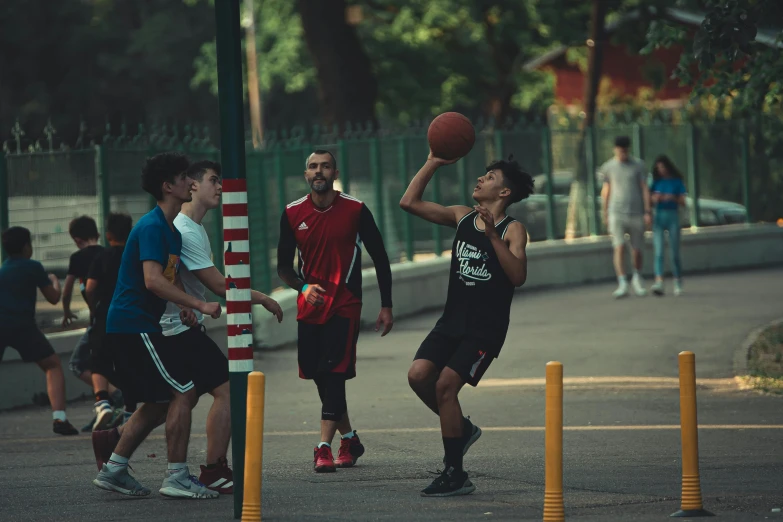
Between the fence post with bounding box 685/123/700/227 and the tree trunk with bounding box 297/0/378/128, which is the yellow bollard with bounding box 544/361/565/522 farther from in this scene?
the tree trunk with bounding box 297/0/378/128

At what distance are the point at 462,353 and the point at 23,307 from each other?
4795mm

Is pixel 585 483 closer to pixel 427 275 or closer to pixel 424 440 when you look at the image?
pixel 424 440

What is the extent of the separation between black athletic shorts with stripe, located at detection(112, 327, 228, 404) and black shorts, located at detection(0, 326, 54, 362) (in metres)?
3.68

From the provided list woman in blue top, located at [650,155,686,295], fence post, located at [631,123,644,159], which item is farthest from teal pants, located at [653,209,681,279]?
fence post, located at [631,123,644,159]

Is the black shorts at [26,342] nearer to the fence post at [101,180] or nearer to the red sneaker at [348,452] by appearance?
the fence post at [101,180]

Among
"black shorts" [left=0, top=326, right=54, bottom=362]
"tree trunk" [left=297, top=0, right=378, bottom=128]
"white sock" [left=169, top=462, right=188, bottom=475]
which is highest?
"tree trunk" [left=297, top=0, right=378, bottom=128]

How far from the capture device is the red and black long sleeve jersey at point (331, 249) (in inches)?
→ 375

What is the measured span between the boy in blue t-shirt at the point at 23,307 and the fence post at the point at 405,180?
799 centimetres

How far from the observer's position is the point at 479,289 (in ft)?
27.6

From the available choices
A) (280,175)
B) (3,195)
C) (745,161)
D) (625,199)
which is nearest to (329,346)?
(3,195)

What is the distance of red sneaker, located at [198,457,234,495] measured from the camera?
8.50 meters

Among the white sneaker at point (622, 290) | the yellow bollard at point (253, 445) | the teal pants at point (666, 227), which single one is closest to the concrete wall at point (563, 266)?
the white sneaker at point (622, 290)

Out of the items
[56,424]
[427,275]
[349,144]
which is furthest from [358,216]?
[427,275]

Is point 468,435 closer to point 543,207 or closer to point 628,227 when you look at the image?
point 628,227
